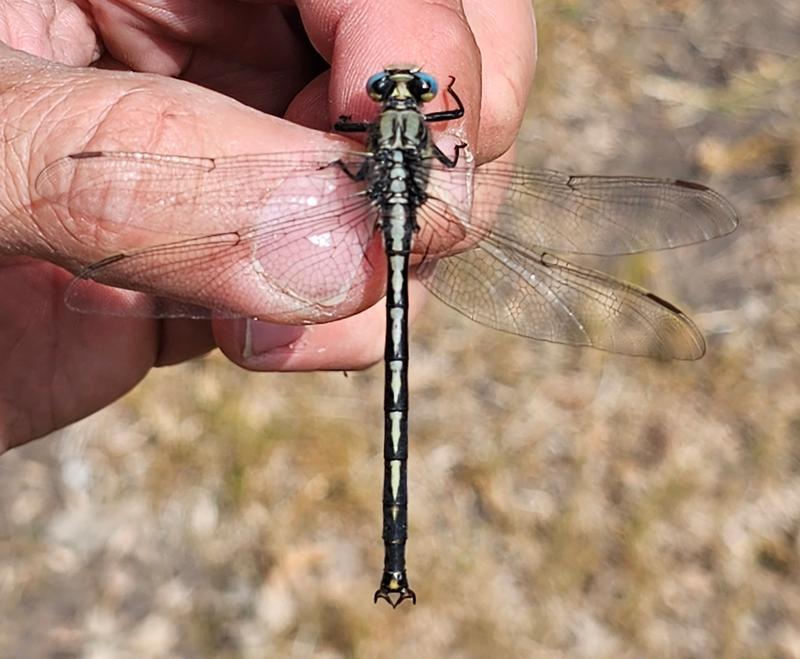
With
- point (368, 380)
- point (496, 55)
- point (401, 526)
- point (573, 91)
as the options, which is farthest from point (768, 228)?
point (401, 526)

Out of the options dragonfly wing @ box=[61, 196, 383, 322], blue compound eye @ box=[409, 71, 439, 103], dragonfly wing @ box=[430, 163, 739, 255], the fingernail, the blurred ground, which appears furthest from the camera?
the blurred ground

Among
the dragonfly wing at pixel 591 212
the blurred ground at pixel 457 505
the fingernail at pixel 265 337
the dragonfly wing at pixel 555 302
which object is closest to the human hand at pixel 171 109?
the fingernail at pixel 265 337

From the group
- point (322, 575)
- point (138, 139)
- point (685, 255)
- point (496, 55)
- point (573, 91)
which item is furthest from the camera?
point (573, 91)

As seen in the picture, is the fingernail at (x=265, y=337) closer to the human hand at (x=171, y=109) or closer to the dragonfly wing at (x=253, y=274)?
the human hand at (x=171, y=109)

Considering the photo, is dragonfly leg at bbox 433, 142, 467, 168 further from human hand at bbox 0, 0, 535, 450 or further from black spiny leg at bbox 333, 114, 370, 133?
black spiny leg at bbox 333, 114, 370, 133

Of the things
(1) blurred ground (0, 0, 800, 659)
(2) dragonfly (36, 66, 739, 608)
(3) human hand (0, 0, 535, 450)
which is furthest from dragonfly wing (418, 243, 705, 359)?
(1) blurred ground (0, 0, 800, 659)

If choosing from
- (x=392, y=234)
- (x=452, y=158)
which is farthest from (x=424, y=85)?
(x=392, y=234)

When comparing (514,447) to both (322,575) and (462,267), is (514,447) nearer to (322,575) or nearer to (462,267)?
(322,575)
